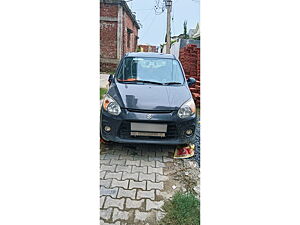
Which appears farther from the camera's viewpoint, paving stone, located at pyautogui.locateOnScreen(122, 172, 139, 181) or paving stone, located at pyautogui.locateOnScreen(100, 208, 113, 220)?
paving stone, located at pyautogui.locateOnScreen(122, 172, 139, 181)

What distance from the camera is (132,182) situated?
1.84 metres

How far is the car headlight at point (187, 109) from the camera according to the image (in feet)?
6.72

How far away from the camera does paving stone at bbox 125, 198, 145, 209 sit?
1.67m

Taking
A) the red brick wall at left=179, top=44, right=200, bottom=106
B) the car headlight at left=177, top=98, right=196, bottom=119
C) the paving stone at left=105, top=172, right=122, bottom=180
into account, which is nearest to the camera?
the paving stone at left=105, top=172, right=122, bottom=180

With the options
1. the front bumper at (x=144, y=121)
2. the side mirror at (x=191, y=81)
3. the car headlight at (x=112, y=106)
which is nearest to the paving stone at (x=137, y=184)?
the front bumper at (x=144, y=121)

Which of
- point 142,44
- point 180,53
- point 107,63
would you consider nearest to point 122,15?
point 142,44

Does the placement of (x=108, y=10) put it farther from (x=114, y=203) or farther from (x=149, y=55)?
(x=114, y=203)

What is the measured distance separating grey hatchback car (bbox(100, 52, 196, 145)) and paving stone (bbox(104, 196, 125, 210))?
1.60 ft

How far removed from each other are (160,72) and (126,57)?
37cm

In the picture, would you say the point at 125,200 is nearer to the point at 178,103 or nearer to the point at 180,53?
the point at 178,103

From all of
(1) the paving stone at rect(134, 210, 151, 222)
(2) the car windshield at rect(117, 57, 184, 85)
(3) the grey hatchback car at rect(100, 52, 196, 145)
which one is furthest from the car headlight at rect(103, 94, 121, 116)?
(1) the paving stone at rect(134, 210, 151, 222)

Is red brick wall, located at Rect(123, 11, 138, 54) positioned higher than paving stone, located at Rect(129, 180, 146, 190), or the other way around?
red brick wall, located at Rect(123, 11, 138, 54)

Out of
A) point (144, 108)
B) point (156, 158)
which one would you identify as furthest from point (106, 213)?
point (144, 108)

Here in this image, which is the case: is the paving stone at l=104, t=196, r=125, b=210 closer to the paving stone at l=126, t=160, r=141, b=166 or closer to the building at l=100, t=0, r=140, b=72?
the paving stone at l=126, t=160, r=141, b=166
